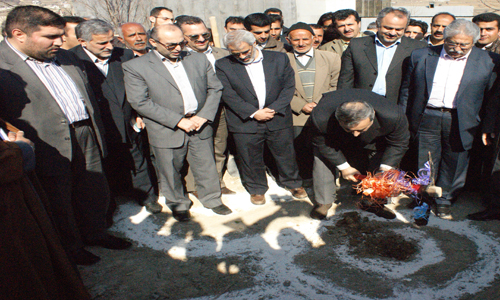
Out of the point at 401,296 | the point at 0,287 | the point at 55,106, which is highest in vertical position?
the point at 55,106

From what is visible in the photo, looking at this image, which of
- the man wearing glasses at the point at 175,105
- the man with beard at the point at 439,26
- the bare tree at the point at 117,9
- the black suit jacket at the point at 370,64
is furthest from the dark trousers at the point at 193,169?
the bare tree at the point at 117,9

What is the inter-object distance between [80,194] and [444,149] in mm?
3553

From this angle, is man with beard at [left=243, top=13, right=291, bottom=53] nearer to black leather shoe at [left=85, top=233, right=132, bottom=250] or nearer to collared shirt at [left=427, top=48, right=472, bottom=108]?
collared shirt at [left=427, top=48, right=472, bottom=108]

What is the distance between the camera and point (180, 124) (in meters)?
3.47

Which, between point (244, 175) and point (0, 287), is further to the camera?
point (244, 175)

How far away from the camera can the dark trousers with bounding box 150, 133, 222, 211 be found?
3662 millimetres

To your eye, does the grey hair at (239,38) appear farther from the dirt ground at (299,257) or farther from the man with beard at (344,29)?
the dirt ground at (299,257)

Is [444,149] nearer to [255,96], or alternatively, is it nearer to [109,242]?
[255,96]

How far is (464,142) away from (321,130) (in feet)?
4.83

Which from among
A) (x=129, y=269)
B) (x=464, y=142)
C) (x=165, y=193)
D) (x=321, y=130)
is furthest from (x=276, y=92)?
(x=129, y=269)

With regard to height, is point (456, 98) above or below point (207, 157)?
above

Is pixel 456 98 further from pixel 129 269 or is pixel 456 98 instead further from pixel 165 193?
pixel 129 269

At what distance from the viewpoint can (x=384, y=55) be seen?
389cm

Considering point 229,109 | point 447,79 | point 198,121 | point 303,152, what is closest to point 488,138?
point 447,79
